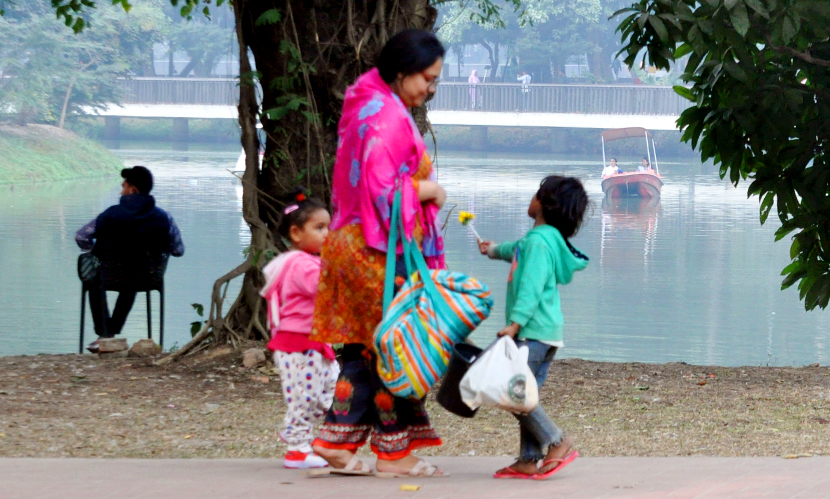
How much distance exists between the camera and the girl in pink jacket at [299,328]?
407 cm

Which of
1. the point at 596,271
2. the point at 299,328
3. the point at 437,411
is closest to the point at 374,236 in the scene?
the point at 299,328

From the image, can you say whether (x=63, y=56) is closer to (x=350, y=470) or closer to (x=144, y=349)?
(x=144, y=349)

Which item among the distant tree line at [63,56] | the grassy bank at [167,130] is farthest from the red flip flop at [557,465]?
the grassy bank at [167,130]

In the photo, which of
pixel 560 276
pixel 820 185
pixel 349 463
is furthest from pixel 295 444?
pixel 820 185

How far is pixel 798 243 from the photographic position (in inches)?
269

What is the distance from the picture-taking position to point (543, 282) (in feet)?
11.7

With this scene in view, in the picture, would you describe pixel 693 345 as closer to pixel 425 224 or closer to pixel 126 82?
pixel 425 224

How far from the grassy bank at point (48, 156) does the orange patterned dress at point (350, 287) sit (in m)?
30.8

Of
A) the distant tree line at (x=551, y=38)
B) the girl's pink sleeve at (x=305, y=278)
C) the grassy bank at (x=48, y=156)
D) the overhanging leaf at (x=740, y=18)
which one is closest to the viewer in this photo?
the girl's pink sleeve at (x=305, y=278)

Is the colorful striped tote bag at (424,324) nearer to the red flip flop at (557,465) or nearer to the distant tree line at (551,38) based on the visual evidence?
the red flip flop at (557,465)

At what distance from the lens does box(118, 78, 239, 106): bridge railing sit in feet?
152

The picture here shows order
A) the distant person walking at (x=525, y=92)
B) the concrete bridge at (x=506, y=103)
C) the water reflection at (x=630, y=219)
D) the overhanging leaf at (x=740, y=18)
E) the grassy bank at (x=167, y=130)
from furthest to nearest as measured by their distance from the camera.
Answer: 1. the grassy bank at (x=167, y=130)
2. the distant person walking at (x=525, y=92)
3. the concrete bridge at (x=506, y=103)
4. the water reflection at (x=630, y=219)
5. the overhanging leaf at (x=740, y=18)

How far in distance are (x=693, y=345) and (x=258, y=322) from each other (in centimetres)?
499

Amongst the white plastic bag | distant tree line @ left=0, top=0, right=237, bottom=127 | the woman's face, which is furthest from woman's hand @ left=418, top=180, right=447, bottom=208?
distant tree line @ left=0, top=0, right=237, bottom=127
